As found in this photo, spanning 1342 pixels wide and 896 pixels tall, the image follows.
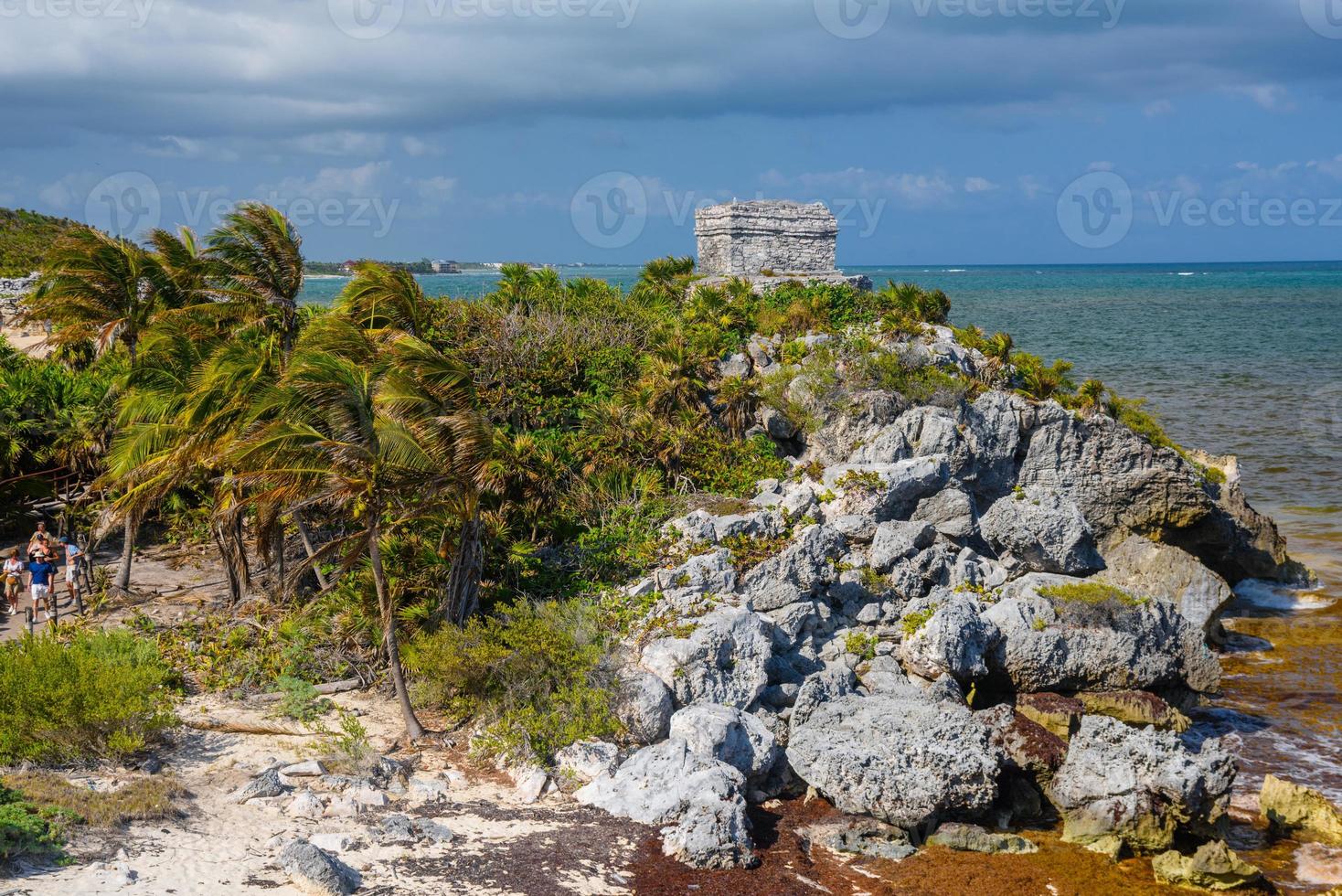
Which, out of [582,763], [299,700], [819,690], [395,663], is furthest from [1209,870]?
[299,700]

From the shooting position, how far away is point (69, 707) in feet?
33.2

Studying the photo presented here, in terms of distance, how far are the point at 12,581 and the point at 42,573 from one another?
2.82 feet

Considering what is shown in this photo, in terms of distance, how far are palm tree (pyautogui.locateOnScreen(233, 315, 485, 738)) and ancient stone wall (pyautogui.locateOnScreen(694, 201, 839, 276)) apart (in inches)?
764

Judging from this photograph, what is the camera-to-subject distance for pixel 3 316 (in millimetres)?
30375

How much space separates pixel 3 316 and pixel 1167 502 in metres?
30.8

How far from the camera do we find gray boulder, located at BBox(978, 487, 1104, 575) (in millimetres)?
15773

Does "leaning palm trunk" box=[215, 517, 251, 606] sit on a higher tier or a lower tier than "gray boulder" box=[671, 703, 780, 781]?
higher

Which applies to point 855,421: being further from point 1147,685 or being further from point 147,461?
point 147,461

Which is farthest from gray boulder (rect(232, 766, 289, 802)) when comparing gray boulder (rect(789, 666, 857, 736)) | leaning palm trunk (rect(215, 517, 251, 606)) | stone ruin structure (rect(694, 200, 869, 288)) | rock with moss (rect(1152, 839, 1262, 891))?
stone ruin structure (rect(694, 200, 869, 288))

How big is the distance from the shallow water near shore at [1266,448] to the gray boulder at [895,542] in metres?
4.32

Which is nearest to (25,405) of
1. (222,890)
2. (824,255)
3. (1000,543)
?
(222,890)

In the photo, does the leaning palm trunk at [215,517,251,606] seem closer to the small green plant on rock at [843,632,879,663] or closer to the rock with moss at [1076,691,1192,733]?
the small green plant on rock at [843,632,879,663]

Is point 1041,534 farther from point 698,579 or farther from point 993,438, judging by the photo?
point 698,579

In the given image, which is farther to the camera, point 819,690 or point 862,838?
point 819,690
